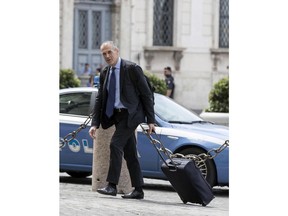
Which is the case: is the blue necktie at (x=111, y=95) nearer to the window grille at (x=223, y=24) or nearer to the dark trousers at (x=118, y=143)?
the dark trousers at (x=118, y=143)

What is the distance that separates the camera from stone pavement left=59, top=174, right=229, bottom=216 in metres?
10.2

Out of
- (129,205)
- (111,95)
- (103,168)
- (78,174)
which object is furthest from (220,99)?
(129,205)

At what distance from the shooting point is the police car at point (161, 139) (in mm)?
13523

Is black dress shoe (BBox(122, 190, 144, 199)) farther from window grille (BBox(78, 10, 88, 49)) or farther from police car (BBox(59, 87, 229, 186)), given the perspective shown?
window grille (BBox(78, 10, 88, 49))

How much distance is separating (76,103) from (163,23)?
19.6m

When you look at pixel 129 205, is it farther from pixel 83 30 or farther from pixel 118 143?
pixel 83 30

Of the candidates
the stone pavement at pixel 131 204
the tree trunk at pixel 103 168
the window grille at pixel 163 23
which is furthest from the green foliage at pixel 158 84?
the tree trunk at pixel 103 168

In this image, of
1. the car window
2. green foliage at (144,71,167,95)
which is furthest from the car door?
green foliage at (144,71,167,95)
